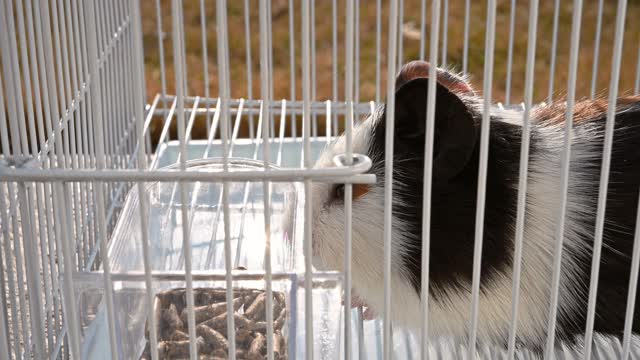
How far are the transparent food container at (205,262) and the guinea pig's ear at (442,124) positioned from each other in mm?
191

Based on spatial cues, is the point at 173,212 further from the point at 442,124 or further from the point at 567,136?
the point at 567,136

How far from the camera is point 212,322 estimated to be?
3.37 feet

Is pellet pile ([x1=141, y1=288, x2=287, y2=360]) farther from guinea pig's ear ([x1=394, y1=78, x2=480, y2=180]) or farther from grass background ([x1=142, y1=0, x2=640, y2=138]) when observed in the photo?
grass background ([x1=142, y1=0, x2=640, y2=138])

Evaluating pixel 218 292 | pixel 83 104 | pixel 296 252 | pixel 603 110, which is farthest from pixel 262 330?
pixel 603 110

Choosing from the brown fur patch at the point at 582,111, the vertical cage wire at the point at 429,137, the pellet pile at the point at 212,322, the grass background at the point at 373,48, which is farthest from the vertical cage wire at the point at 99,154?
the grass background at the point at 373,48

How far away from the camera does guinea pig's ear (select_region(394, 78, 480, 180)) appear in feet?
3.12

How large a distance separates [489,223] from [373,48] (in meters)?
2.04

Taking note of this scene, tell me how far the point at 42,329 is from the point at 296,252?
16.2 inches

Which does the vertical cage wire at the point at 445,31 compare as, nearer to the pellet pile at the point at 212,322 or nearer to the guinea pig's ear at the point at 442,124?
the guinea pig's ear at the point at 442,124

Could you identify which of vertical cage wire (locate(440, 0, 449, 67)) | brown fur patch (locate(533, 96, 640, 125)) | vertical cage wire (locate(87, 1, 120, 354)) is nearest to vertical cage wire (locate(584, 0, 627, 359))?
brown fur patch (locate(533, 96, 640, 125))

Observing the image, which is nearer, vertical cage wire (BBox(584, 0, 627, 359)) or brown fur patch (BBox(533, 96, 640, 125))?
vertical cage wire (BBox(584, 0, 627, 359))

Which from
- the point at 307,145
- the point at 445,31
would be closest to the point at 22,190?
the point at 307,145

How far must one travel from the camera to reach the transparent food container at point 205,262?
0.99 m

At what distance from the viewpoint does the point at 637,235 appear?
0.84 metres
